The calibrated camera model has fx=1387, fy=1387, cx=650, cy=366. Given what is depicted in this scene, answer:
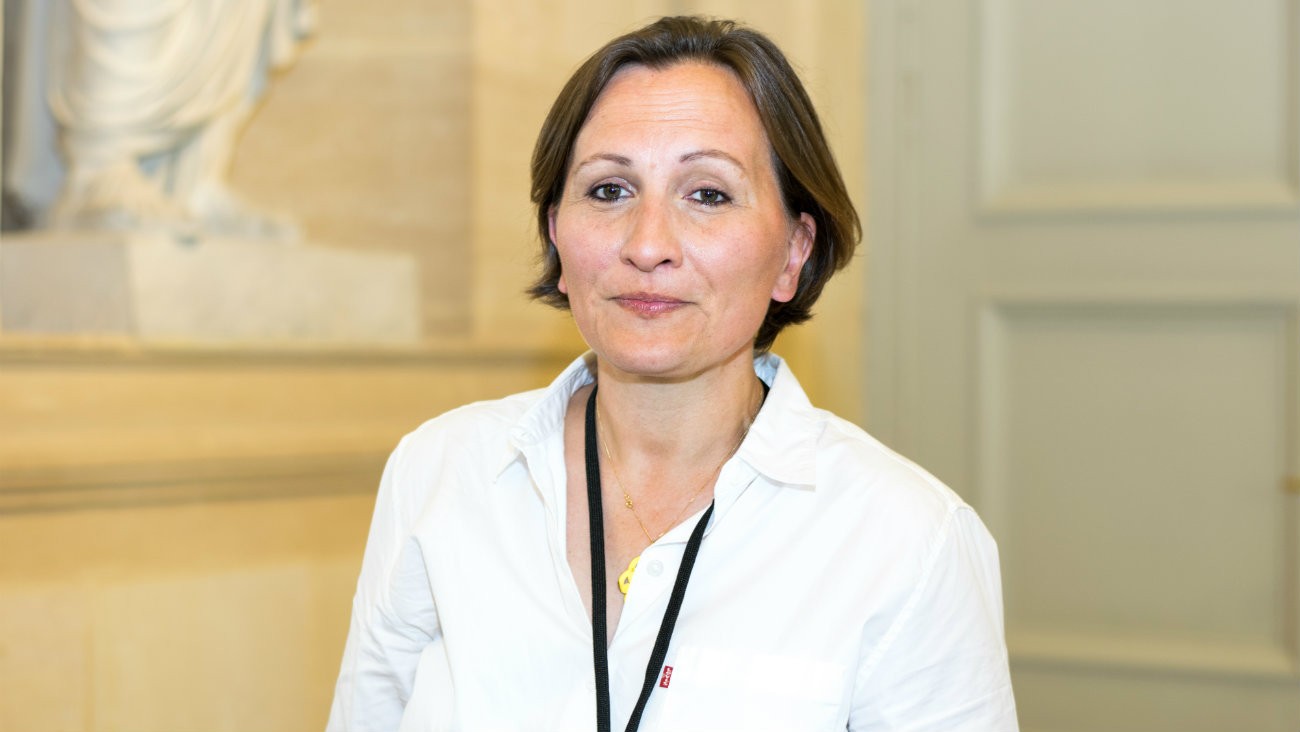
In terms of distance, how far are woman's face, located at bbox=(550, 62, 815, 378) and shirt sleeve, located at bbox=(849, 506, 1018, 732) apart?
304 mm

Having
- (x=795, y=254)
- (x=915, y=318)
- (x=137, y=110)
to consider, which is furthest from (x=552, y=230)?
(x=915, y=318)

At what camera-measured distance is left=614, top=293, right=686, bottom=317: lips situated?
1.30 metres

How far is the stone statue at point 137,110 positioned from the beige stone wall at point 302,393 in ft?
0.86

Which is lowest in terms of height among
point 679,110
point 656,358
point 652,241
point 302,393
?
point 302,393

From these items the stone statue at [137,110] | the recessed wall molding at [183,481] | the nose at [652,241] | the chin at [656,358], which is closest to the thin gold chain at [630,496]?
the chin at [656,358]

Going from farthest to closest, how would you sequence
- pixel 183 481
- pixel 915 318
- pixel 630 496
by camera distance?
pixel 915 318
pixel 183 481
pixel 630 496

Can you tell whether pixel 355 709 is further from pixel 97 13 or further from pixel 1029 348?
pixel 1029 348

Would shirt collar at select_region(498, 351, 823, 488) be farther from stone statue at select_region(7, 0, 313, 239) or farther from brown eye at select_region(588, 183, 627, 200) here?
stone statue at select_region(7, 0, 313, 239)

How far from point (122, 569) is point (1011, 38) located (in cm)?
215

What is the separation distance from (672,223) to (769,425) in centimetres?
22

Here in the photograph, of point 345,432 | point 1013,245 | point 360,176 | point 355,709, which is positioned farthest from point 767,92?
point 1013,245

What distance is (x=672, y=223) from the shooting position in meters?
1.30

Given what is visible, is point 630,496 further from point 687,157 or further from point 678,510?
point 687,157

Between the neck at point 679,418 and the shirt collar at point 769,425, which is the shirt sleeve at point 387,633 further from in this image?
the neck at point 679,418
